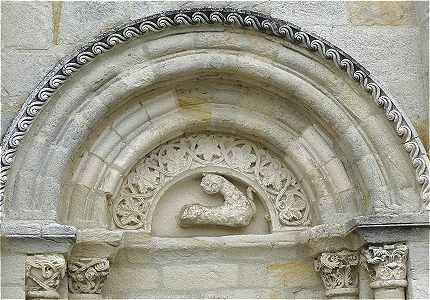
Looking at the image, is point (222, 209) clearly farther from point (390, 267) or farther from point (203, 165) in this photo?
point (390, 267)

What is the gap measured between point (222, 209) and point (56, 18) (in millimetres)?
1519

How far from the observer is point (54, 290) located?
512 centimetres

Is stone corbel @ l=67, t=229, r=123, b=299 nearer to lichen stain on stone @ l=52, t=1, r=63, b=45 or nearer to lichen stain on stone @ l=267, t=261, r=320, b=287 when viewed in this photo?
lichen stain on stone @ l=267, t=261, r=320, b=287

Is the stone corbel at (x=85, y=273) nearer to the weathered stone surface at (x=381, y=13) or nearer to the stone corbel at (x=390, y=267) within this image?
the stone corbel at (x=390, y=267)

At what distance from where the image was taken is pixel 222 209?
564 centimetres

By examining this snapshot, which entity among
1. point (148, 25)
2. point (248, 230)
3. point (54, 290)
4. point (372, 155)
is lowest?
point (54, 290)

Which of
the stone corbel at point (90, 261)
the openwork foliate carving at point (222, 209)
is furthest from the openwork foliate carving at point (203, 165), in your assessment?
the stone corbel at point (90, 261)

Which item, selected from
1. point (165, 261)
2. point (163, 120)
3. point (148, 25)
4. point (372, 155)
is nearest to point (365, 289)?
point (372, 155)

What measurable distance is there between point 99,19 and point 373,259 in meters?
2.12

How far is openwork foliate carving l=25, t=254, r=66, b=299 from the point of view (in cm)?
506

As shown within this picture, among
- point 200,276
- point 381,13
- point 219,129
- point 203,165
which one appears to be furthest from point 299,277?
point 381,13

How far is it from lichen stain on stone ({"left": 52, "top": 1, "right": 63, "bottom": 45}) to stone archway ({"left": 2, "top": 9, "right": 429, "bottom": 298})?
0.23m

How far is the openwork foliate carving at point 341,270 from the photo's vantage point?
5.45 m

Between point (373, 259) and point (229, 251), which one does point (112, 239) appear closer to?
point (229, 251)
